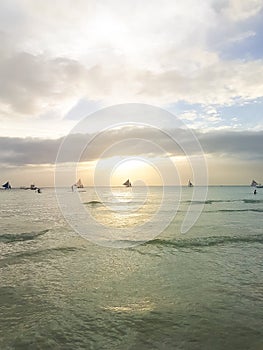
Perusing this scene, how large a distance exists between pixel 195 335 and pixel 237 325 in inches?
47.5

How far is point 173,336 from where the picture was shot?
23.0 ft

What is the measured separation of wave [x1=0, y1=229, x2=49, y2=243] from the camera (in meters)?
21.3

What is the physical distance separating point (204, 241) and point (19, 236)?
13.4 meters

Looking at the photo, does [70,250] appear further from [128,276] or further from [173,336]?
[173,336]

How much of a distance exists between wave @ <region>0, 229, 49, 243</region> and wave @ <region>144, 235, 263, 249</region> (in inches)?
346

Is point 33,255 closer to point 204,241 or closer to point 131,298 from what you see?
point 131,298

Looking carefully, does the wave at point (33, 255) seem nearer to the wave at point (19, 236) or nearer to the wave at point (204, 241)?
the wave at point (19, 236)

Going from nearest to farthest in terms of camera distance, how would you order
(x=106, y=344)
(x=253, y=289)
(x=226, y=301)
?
(x=106, y=344) < (x=226, y=301) < (x=253, y=289)

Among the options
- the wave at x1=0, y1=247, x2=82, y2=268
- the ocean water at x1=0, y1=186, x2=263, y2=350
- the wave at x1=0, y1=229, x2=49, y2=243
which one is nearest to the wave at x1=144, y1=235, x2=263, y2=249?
the ocean water at x1=0, y1=186, x2=263, y2=350

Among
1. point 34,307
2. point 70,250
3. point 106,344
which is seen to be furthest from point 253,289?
point 70,250

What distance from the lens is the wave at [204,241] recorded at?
19258 millimetres

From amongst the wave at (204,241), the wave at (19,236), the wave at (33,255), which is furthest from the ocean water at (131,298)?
the wave at (19,236)

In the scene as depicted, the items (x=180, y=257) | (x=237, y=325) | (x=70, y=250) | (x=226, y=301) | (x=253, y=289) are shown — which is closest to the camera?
(x=237, y=325)

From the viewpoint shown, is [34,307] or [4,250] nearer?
[34,307]
